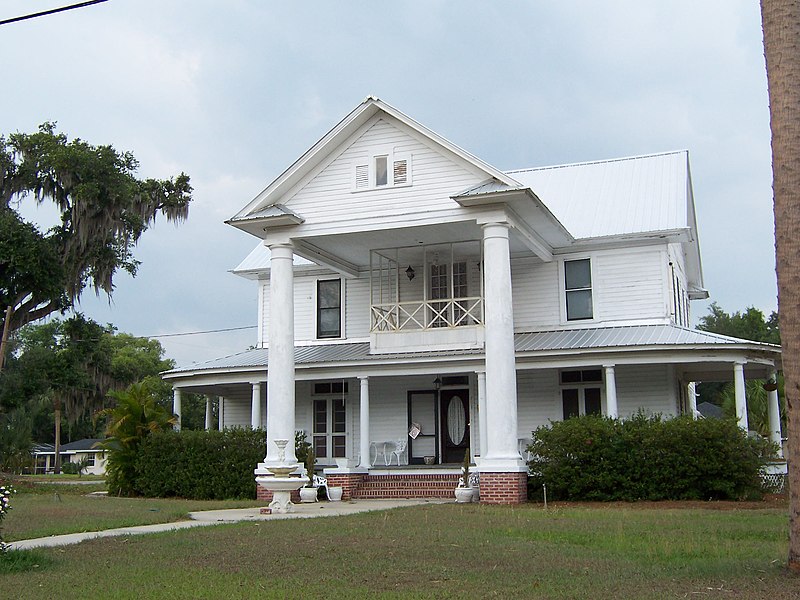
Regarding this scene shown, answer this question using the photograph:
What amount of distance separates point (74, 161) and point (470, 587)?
26065 millimetres

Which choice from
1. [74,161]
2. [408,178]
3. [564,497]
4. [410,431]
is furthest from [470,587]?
[74,161]

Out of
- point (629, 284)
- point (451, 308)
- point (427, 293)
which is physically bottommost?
point (451, 308)

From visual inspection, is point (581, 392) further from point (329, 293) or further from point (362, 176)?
point (362, 176)

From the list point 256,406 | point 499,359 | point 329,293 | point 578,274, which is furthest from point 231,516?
point 578,274

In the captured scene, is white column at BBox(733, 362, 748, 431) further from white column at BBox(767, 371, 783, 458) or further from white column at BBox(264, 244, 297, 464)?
white column at BBox(264, 244, 297, 464)

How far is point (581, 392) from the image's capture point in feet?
79.3

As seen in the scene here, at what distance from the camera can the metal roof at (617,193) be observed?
24.3 metres

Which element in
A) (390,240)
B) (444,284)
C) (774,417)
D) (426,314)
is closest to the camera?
(390,240)

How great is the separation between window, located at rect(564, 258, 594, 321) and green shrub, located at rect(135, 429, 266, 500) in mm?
8404

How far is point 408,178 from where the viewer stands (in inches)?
824

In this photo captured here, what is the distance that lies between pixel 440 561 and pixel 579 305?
1547cm

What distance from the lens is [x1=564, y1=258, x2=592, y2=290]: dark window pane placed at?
80.0 ft

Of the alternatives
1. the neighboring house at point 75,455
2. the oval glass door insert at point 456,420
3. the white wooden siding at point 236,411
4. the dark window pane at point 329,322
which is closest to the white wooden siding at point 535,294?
the oval glass door insert at point 456,420

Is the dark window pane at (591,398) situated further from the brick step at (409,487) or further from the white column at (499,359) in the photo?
the white column at (499,359)
